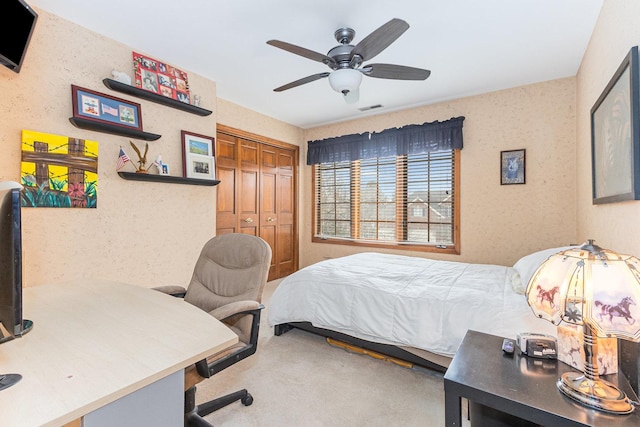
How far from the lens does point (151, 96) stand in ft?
8.82

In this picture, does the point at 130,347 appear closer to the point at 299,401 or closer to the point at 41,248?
the point at 299,401

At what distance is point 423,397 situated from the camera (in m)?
1.90

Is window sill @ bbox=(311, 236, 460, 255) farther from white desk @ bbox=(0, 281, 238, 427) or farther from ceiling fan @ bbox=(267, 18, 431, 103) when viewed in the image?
white desk @ bbox=(0, 281, 238, 427)

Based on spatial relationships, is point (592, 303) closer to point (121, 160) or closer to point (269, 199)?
point (121, 160)

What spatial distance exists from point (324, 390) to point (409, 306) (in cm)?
79

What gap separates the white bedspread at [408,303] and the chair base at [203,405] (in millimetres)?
811

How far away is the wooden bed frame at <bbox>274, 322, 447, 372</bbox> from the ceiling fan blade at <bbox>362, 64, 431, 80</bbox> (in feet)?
6.58

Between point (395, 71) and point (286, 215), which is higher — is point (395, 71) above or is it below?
above

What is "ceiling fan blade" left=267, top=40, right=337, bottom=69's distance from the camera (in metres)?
1.90

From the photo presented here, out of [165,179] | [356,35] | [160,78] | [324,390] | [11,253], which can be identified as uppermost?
[356,35]

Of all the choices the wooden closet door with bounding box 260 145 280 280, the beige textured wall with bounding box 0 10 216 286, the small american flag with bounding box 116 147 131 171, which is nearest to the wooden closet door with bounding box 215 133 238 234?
the wooden closet door with bounding box 260 145 280 280

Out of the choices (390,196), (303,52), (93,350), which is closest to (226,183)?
(390,196)

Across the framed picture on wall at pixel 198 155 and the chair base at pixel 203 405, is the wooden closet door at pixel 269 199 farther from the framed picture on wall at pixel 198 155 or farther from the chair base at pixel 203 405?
the chair base at pixel 203 405

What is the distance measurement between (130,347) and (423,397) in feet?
5.68
